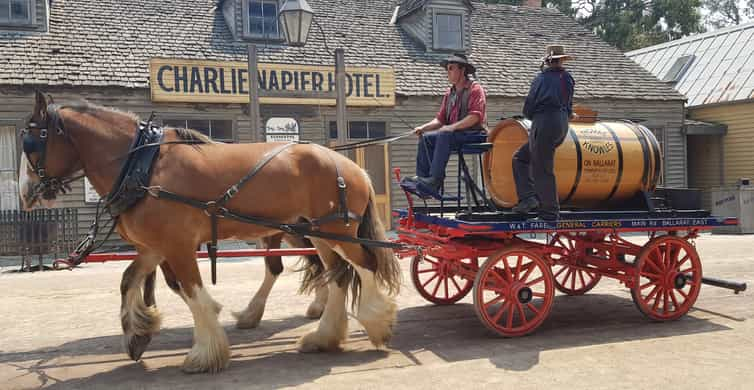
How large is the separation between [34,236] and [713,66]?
67.8 feet

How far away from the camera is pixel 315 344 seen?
5133mm

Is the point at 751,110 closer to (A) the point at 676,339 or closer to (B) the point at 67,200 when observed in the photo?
(A) the point at 676,339

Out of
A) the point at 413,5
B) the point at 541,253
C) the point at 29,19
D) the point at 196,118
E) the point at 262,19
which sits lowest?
the point at 541,253

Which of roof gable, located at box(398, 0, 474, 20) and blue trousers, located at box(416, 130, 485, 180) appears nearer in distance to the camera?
blue trousers, located at box(416, 130, 485, 180)

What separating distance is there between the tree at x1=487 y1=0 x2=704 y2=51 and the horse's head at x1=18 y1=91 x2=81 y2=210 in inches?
1180

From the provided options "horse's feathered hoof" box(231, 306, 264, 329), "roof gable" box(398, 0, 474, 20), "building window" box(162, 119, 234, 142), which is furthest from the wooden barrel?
"roof gable" box(398, 0, 474, 20)

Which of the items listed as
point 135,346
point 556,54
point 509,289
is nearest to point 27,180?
point 135,346

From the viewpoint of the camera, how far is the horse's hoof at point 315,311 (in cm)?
641

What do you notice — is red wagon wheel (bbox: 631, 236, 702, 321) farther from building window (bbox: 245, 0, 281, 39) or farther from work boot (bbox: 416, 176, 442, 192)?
building window (bbox: 245, 0, 281, 39)

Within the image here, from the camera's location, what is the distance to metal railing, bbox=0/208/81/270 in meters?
10.7

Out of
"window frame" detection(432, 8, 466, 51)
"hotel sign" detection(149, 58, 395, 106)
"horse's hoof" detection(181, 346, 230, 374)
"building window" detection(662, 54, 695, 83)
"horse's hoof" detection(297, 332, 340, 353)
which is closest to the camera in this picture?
"horse's hoof" detection(181, 346, 230, 374)

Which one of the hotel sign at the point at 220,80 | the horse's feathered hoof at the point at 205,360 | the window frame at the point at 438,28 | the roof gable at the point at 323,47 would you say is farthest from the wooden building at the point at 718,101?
the horse's feathered hoof at the point at 205,360

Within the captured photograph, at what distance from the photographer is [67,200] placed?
43.6ft

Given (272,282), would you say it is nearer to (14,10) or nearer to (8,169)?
(8,169)
